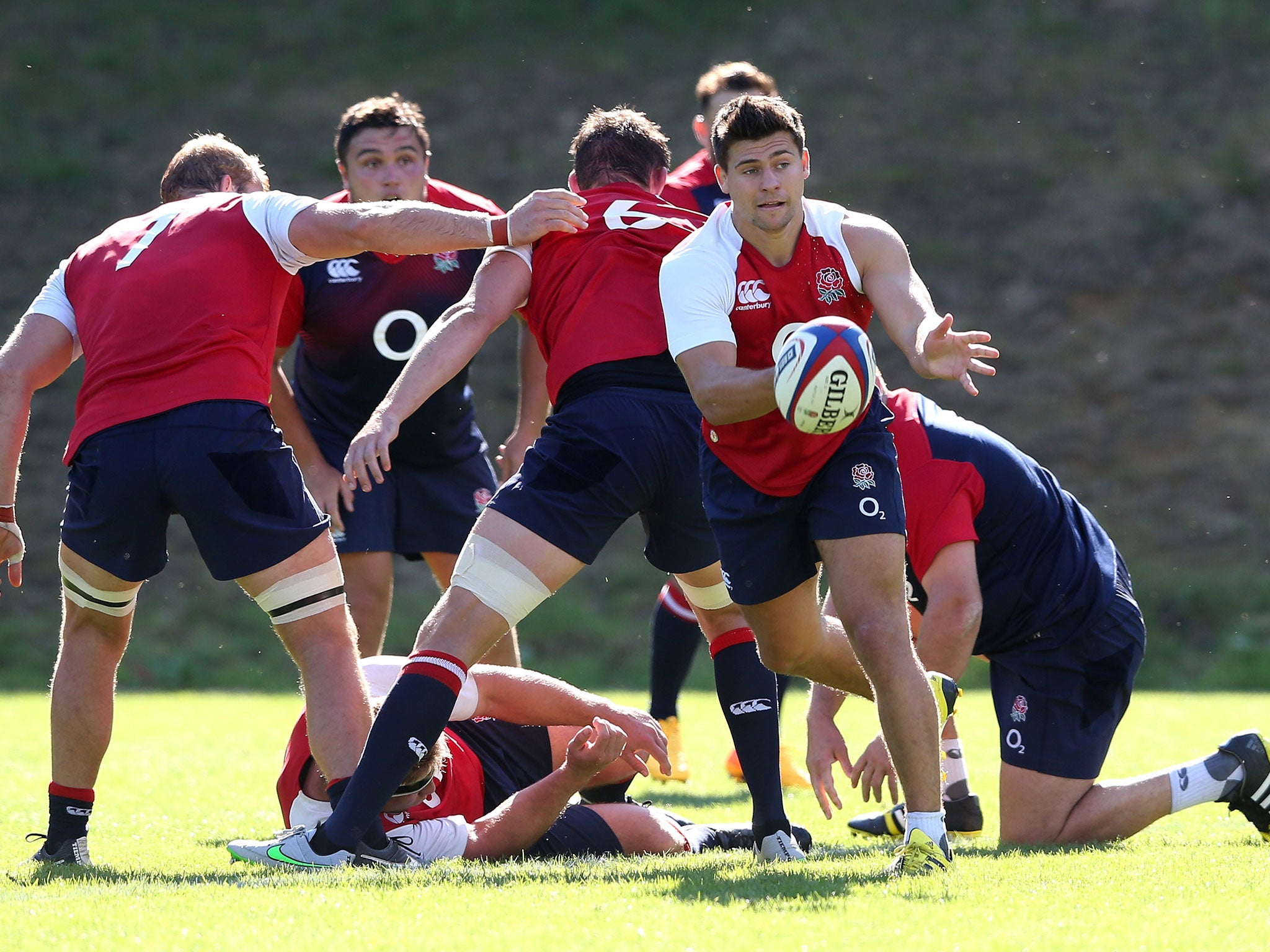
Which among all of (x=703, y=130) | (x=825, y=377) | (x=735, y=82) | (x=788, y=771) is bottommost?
(x=788, y=771)

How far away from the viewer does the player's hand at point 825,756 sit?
4.56 metres

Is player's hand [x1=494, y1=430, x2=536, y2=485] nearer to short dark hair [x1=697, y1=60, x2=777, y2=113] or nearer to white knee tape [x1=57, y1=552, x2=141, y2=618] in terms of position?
white knee tape [x1=57, y1=552, x2=141, y2=618]

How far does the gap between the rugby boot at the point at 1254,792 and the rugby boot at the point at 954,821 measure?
867mm

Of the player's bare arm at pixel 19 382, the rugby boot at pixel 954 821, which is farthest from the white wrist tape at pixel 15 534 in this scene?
the rugby boot at pixel 954 821

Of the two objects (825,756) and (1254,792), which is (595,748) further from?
(1254,792)

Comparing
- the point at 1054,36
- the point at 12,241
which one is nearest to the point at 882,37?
the point at 1054,36

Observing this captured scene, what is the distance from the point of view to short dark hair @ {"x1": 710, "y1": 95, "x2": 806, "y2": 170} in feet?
13.4

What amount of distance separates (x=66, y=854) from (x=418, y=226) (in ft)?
7.11

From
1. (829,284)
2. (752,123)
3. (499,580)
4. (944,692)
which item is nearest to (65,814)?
(499,580)

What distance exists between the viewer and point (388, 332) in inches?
242

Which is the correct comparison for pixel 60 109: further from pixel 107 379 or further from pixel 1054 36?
pixel 107 379

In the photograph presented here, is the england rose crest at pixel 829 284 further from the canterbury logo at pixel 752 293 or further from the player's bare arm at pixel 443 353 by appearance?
the player's bare arm at pixel 443 353

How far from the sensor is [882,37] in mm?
18656

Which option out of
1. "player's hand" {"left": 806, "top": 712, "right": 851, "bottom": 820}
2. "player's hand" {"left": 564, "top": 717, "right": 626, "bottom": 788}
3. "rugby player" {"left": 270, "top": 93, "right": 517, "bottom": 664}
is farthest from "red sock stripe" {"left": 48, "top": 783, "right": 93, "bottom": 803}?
"player's hand" {"left": 806, "top": 712, "right": 851, "bottom": 820}
